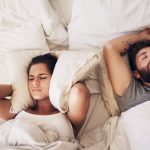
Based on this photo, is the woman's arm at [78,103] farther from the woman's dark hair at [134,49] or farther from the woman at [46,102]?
the woman's dark hair at [134,49]

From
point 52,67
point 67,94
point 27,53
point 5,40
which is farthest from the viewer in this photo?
point 5,40

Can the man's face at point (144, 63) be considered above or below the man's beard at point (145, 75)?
above

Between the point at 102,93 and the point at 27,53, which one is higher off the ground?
the point at 27,53

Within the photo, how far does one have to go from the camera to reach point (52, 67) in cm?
141

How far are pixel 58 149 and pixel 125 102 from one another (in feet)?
1.36

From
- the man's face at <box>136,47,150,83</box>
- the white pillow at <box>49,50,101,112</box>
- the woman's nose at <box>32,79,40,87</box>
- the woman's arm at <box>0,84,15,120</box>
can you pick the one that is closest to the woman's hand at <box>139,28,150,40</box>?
the man's face at <box>136,47,150,83</box>

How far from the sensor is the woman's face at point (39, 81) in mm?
1358

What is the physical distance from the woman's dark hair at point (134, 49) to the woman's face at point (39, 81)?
402mm

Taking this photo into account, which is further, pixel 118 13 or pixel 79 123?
pixel 118 13

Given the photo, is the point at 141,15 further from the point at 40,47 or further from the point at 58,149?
the point at 58,149

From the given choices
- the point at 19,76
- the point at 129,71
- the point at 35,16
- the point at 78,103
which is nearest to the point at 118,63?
the point at 129,71

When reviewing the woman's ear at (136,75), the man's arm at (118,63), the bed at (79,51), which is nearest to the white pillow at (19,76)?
the bed at (79,51)

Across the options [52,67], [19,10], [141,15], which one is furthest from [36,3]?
[141,15]

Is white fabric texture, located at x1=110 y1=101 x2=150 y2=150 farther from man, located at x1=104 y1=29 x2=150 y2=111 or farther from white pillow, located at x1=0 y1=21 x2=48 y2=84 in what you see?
white pillow, located at x1=0 y1=21 x2=48 y2=84
